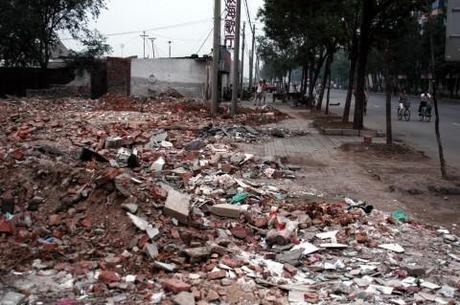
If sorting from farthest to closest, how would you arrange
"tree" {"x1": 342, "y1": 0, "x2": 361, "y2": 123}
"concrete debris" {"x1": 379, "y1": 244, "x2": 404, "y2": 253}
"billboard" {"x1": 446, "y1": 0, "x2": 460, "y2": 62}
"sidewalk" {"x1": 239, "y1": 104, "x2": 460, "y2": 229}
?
"tree" {"x1": 342, "y1": 0, "x2": 361, "y2": 123} → "billboard" {"x1": 446, "y1": 0, "x2": 460, "y2": 62} → "sidewalk" {"x1": 239, "y1": 104, "x2": 460, "y2": 229} → "concrete debris" {"x1": 379, "y1": 244, "x2": 404, "y2": 253}

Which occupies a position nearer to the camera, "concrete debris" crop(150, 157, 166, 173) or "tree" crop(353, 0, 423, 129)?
"concrete debris" crop(150, 157, 166, 173)

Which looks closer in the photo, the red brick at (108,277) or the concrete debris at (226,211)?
the red brick at (108,277)

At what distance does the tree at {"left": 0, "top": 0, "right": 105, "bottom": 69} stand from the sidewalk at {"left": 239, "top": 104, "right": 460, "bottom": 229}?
68.9ft

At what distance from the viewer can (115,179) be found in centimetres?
682

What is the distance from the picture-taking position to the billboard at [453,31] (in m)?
10.2

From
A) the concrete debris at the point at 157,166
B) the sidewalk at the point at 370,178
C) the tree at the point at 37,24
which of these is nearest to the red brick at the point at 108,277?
the sidewalk at the point at 370,178

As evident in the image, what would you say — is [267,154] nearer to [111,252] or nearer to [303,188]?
[303,188]

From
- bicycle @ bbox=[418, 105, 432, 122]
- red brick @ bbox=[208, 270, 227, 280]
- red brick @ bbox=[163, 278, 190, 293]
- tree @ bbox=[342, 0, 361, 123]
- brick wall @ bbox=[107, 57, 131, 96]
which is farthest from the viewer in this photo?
brick wall @ bbox=[107, 57, 131, 96]

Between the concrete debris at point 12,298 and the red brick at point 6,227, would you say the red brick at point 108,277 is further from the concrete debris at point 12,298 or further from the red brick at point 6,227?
the red brick at point 6,227

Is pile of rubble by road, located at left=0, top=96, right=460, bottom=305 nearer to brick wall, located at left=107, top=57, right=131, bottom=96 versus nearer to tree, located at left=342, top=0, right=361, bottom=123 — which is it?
tree, located at left=342, top=0, right=361, bottom=123

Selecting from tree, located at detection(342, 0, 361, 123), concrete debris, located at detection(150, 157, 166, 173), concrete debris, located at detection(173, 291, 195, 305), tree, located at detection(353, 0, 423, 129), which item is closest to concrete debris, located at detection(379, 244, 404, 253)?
concrete debris, located at detection(173, 291, 195, 305)

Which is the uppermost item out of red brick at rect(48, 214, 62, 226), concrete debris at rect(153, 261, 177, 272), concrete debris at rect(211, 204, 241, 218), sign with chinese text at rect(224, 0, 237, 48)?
sign with chinese text at rect(224, 0, 237, 48)

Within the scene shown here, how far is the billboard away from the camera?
33.4ft

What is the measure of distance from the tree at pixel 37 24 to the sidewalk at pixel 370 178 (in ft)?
68.9
